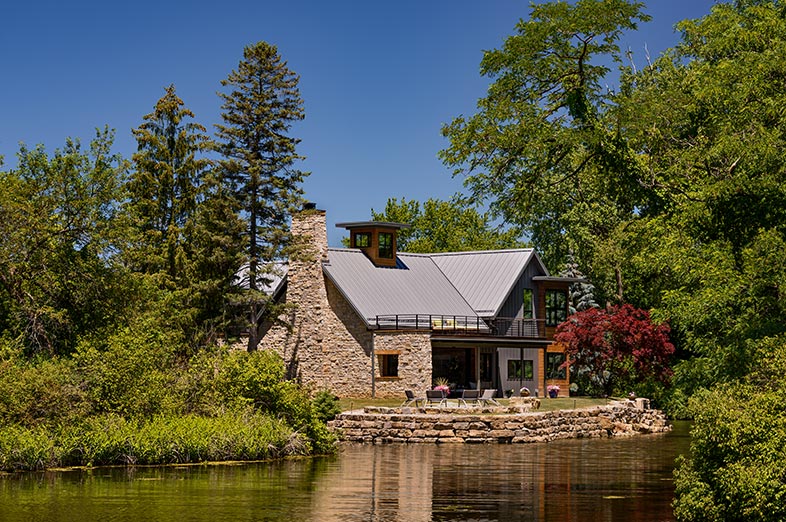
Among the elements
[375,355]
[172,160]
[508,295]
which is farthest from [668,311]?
[172,160]

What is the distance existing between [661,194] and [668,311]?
108 inches

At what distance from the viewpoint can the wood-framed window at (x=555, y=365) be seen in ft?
172

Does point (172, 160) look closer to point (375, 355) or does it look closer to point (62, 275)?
point (375, 355)

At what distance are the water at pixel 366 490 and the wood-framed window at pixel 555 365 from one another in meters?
23.4

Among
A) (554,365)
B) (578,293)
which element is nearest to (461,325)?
(554,365)

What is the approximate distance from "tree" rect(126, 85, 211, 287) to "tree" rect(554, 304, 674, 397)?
62.2ft

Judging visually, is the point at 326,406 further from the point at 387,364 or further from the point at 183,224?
the point at 183,224

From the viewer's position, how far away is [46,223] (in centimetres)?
2880

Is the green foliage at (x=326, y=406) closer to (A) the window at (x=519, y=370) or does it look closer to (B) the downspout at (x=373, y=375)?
(B) the downspout at (x=373, y=375)

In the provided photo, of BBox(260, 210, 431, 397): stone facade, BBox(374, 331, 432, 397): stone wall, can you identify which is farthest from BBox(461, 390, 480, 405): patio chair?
BBox(260, 210, 431, 397): stone facade

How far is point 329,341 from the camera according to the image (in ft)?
152

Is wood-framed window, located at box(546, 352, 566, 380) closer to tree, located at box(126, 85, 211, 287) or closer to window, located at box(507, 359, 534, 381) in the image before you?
window, located at box(507, 359, 534, 381)

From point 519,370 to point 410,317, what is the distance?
7022 millimetres

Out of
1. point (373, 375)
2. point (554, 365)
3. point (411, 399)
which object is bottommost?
point (411, 399)
